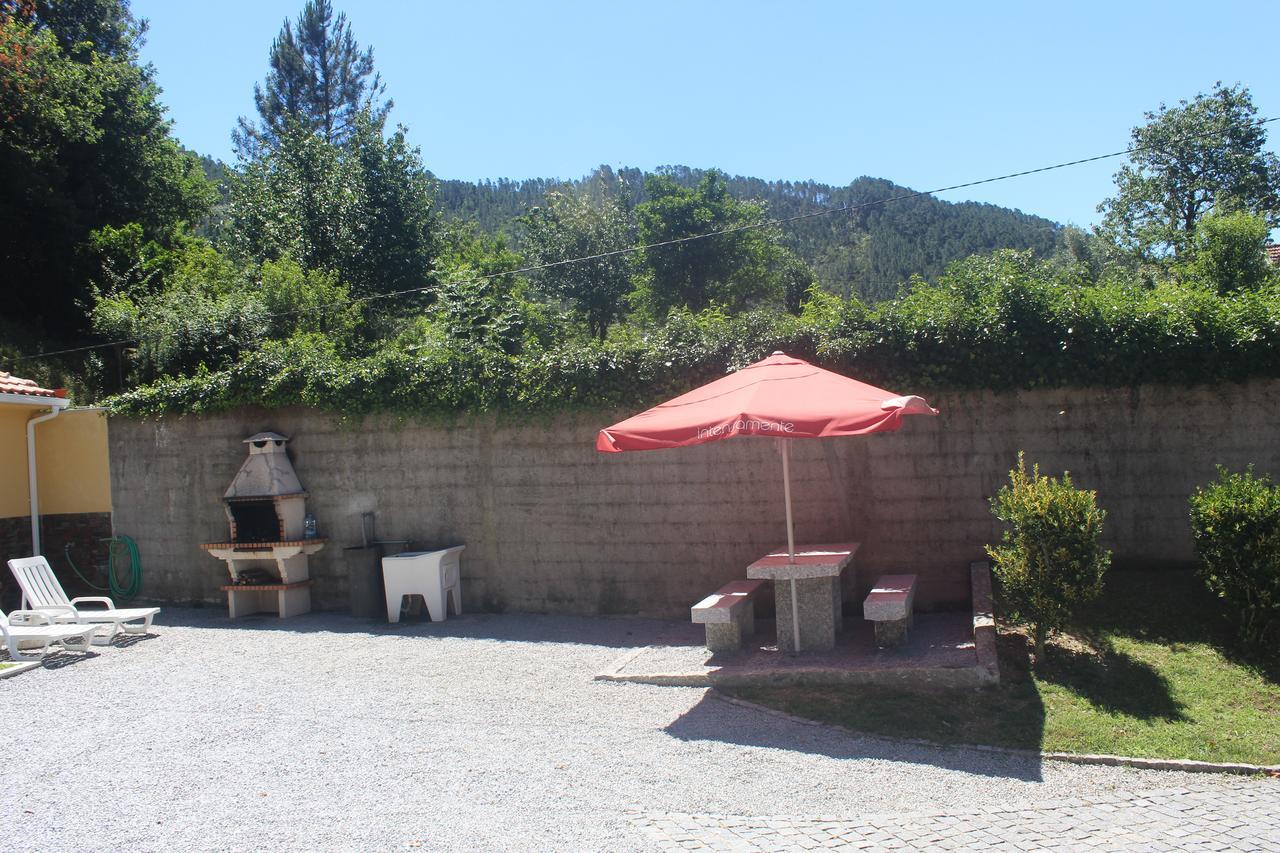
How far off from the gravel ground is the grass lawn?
0.27 m

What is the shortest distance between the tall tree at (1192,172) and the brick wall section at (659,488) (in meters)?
25.5

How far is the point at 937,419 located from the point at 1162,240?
26093 millimetres

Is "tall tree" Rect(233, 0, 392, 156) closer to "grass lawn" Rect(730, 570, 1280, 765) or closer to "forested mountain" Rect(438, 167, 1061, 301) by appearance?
"forested mountain" Rect(438, 167, 1061, 301)

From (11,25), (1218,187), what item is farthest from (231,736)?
(1218,187)

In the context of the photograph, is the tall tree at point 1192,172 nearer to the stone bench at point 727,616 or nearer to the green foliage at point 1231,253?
the green foliage at point 1231,253

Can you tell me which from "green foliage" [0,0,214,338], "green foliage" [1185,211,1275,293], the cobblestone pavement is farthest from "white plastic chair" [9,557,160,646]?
"green foliage" [1185,211,1275,293]

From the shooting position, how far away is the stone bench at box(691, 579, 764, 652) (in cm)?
711

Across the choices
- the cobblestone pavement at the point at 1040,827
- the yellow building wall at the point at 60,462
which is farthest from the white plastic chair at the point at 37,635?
the cobblestone pavement at the point at 1040,827

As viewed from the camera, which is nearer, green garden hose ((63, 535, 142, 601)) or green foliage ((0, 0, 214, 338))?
green garden hose ((63, 535, 142, 601))

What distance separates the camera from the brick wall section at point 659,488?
26.5ft

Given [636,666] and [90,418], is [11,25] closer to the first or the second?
[90,418]

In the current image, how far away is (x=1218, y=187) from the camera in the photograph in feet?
103

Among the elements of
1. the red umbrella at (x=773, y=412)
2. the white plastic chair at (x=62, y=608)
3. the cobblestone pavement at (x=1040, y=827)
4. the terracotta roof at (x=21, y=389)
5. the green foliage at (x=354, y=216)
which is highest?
the green foliage at (x=354, y=216)

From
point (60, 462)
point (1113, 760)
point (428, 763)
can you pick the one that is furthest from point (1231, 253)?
point (60, 462)
